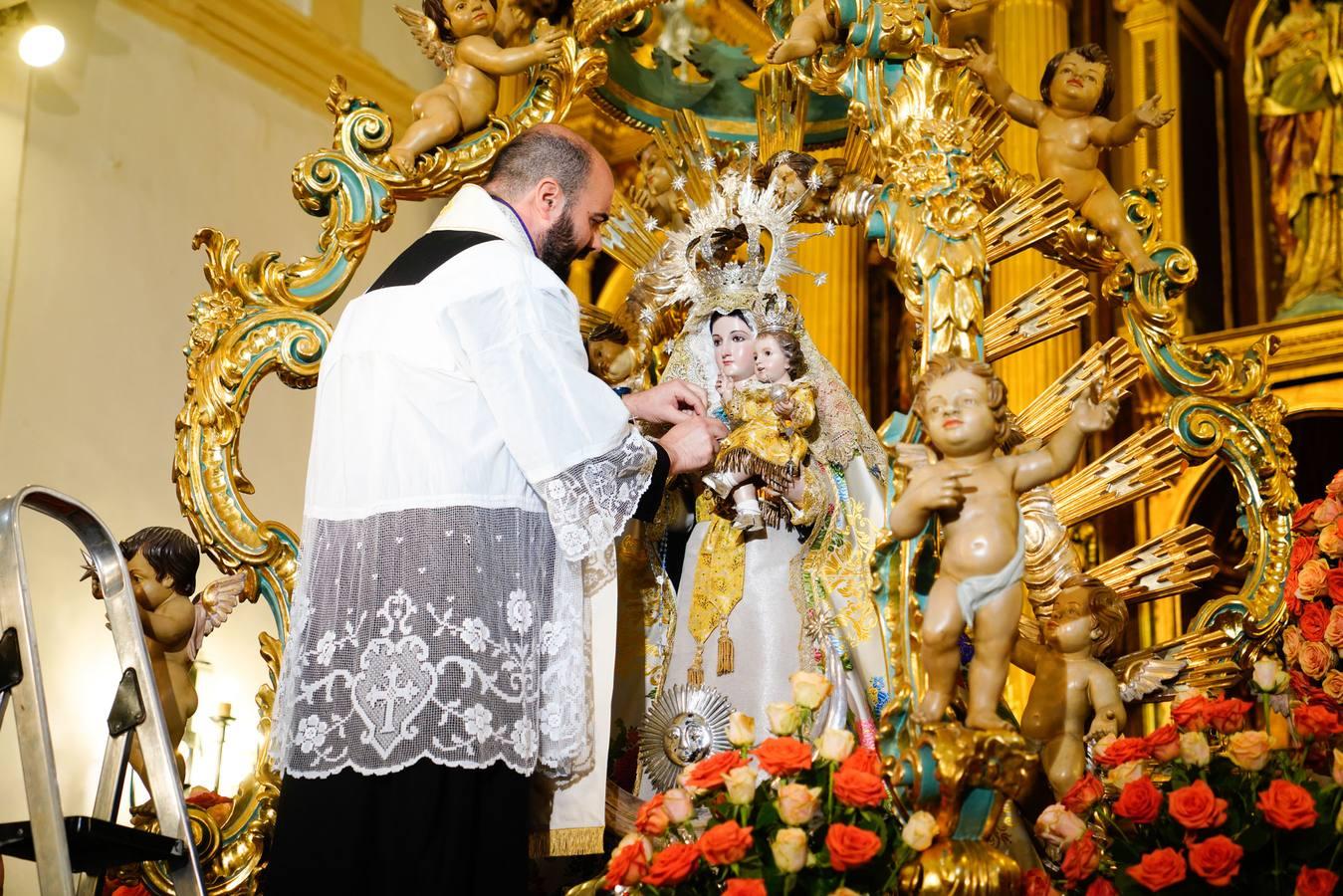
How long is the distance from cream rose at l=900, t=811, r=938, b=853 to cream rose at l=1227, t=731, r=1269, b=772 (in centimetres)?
69

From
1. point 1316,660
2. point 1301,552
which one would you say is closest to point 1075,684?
point 1316,660

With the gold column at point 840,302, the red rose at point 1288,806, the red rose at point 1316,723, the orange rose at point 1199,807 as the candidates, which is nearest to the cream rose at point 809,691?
the orange rose at point 1199,807

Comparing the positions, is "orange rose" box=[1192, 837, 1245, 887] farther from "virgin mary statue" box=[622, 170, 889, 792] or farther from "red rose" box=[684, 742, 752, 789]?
Result: "virgin mary statue" box=[622, 170, 889, 792]

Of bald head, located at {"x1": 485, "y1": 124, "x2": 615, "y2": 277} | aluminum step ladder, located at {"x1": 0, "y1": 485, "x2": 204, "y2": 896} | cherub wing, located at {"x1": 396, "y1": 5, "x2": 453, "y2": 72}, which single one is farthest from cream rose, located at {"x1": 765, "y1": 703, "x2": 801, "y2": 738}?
cherub wing, located at {"x1": 396, "y1": 5, "x2": 453, "y2": 72}

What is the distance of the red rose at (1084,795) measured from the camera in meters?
3.40

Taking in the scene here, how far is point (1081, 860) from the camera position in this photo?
10.7ft

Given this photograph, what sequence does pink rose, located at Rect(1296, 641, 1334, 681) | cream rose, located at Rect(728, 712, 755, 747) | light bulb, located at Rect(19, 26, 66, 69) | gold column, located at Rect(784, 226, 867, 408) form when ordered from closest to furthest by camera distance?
cream rose, located at Rect(728, 712, 755, 747), pink rose, located at Rect(1296, 641, 1334, 681), light bulb, located at Rect(19, 26, 66, 69), gold column, located at Rect(784, 226, 867, 408)

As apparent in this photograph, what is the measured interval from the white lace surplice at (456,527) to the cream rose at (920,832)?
2.35ft

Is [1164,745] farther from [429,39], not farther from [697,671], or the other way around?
[429,39]

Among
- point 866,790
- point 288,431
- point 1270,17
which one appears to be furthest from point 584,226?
point 1270,17

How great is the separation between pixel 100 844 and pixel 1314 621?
9.21 feet

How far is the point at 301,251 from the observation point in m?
7.35

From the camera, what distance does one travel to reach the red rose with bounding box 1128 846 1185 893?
2.99 meters

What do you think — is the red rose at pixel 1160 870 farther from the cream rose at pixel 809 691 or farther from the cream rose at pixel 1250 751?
the cream rose at pixel 809 691
